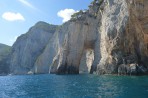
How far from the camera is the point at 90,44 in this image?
89812 millimetres

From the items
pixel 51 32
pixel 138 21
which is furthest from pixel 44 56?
pixel 138 21

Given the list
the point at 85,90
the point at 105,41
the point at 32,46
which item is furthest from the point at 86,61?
the point at 85,90

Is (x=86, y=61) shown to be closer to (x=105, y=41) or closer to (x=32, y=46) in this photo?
(x=105, y=41)

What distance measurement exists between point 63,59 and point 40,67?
3452 centimetres

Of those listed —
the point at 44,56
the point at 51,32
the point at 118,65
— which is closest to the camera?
the point at 118,65

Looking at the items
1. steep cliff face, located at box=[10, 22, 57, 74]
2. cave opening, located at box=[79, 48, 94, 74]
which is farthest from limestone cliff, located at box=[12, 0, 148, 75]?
steep cliff face, located at box=[10, 22, 57, 74]

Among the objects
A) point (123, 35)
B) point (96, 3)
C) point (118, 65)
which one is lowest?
point (118, 65)

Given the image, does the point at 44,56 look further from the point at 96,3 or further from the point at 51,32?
the point at 96,3

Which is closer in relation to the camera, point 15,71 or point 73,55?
point 73,55

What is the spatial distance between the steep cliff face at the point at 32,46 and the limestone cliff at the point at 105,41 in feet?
53.3

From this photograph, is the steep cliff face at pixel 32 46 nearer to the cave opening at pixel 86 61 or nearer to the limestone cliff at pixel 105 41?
the limestone cliff at pixel 105 41

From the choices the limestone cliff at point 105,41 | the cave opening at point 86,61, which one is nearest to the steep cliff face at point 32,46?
the limestone cliff at point 105,41

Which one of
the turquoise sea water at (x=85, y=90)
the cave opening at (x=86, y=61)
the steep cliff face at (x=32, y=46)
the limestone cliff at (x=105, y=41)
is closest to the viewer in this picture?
the turquoise sea water at (x=85, y=90)

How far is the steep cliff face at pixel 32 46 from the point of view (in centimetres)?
13588
